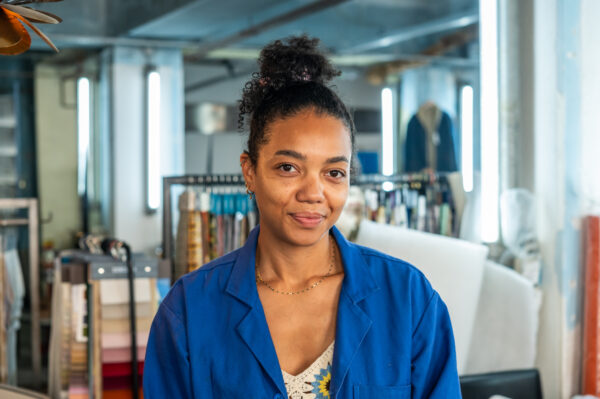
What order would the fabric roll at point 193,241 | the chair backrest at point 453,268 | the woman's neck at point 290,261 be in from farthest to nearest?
1. the fabric roll at point 193,241
2. the chair backrest at point 453,268
3. the woman's neck at point 290,261

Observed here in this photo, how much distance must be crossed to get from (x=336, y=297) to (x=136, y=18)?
271 cm

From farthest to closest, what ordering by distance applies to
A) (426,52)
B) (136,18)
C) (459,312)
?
(426,52), (136,18), (459,312)

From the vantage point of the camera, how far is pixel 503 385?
93.0 inches

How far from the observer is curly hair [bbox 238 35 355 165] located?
1.37m

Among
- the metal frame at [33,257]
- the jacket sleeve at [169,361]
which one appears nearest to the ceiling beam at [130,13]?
the metal frame at [33,257]

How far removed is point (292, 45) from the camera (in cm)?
148

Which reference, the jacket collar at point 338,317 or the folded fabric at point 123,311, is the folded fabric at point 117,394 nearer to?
the folded fabric at point 123,311

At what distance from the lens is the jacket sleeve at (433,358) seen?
4.32 ft

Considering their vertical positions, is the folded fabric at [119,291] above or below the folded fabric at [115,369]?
above

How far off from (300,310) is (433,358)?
282mm

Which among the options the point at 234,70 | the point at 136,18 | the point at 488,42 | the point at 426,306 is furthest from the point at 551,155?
the point at 136,18

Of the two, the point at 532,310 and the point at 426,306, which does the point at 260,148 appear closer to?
the point at 426,306

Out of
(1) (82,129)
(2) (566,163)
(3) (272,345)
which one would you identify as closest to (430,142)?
(2) (566,163)

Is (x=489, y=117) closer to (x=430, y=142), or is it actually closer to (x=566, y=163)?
(x=566, y=163)
